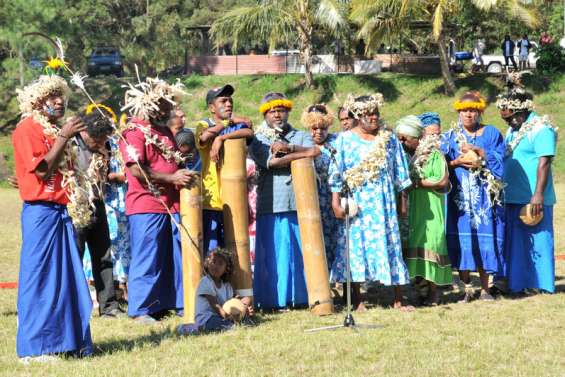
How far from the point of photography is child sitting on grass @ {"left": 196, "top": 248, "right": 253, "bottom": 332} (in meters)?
7.66

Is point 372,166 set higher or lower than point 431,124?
lower

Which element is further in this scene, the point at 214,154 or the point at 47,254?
the point at 214,154

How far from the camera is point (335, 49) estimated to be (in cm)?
3947

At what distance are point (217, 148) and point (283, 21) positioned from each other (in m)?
23.7

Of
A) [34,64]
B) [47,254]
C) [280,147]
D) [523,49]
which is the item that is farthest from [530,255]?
[34,64]

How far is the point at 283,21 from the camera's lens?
3138cm

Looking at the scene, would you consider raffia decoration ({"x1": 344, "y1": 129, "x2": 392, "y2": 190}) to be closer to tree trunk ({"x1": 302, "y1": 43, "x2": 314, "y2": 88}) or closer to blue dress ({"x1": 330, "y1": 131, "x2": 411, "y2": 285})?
blue dress ({"x1": 330, "y1": 131, "x2": 411, "y2": 285})

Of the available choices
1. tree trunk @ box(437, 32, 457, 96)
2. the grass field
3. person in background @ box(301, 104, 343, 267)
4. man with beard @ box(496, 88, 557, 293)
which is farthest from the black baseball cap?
tree trunk @ box(437, 32, 457, 96)

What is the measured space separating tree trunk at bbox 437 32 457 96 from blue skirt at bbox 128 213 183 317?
2337cm

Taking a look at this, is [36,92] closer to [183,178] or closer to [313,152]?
[183,178]

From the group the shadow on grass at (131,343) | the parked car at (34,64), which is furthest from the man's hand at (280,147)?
the parked car at (34,64)

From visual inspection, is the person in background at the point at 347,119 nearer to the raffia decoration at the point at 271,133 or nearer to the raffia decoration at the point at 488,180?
the raffia decoration at the point at 271,133

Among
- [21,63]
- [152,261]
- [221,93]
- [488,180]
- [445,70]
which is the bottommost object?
[152,261]

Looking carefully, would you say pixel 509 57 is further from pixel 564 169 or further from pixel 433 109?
pixel 564 169
